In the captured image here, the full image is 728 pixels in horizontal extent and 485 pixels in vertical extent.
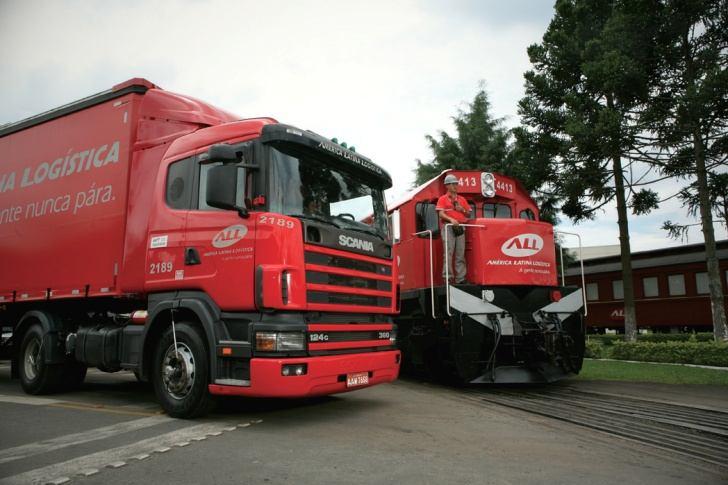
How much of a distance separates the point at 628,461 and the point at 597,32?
51.0 feet

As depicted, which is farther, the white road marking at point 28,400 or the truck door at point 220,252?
the white road marking at point 28,400

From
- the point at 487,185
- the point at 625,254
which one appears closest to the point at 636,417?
the point at 487,185

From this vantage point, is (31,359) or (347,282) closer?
(347,282)

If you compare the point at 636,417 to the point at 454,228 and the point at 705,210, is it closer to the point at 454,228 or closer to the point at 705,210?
the point at 454,228

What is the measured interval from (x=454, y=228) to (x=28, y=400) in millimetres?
6508

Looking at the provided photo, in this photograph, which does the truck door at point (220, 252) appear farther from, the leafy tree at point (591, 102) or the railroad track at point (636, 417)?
the leafy tree at point (591, 102)

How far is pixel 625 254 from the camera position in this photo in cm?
1538

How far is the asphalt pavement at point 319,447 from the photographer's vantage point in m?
3.81

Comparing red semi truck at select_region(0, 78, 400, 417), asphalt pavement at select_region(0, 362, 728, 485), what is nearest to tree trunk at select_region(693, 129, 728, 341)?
asphalt pavement at select_region(0, 362, 728, 485)

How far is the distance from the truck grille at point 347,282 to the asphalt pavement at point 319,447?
126 centimetres

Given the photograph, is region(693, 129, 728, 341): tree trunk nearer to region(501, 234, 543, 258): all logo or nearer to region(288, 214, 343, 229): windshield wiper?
region(501, 234, 543, 258): all logo

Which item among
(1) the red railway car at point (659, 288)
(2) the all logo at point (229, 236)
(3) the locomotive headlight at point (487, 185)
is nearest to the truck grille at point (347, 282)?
(2) the all logo at point (229, 236)

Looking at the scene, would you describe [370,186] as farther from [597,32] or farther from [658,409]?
[597,32]

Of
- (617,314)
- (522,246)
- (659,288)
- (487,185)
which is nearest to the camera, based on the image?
(522,246)
